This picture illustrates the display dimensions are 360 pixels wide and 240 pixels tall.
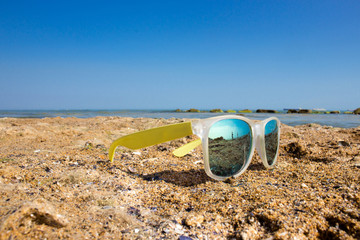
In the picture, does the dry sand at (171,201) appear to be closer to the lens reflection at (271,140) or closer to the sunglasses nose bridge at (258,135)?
the lens reflection at (271,140)

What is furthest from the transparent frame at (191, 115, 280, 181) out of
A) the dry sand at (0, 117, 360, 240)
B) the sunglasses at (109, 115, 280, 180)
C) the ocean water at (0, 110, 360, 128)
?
the ocean water at (0, 110, 360, 128)

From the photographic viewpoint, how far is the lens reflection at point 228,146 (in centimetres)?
197

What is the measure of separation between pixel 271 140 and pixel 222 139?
0.76 m

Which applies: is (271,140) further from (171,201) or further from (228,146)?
(171,201)

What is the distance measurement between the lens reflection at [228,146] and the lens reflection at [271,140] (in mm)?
275

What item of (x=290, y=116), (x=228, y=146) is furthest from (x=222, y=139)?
(x=290, y=116)

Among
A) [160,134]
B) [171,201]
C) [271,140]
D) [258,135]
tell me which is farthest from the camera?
[271,140]

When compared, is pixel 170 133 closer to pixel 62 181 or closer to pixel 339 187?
pixel 62 181

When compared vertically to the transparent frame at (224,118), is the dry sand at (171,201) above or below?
below

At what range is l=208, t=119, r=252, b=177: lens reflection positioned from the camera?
197 centimetres

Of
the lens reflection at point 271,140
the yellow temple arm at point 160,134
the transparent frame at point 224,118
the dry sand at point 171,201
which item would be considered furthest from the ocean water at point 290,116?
the yellow temple arm at point 160,134

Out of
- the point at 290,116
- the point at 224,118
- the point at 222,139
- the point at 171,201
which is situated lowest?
the point at 171,201

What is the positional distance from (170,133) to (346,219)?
122 cm

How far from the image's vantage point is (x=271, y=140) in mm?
2438
